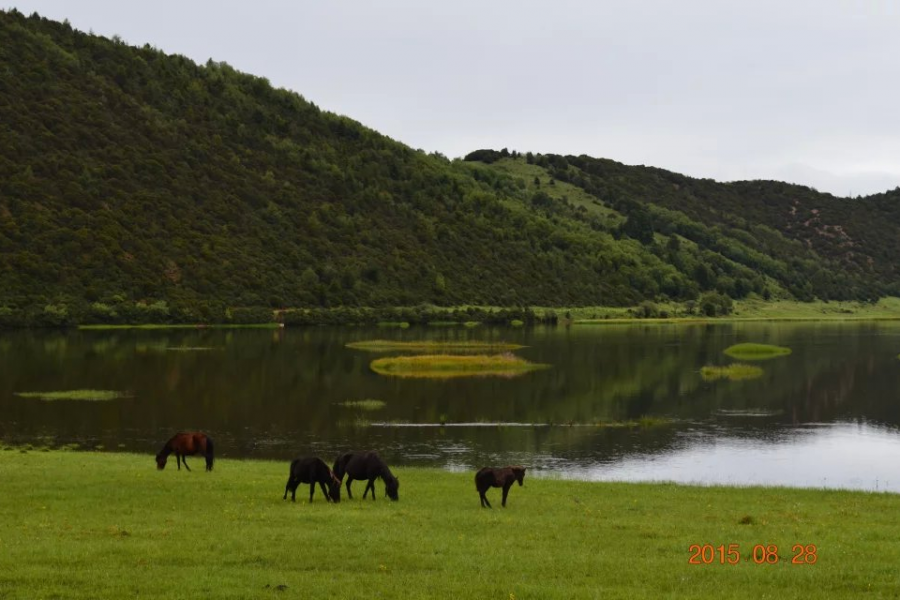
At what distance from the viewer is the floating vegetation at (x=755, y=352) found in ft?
359

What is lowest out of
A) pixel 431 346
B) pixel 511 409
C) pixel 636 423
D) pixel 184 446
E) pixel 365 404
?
pixel 636 423

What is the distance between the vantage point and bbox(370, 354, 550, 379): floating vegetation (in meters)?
87.9

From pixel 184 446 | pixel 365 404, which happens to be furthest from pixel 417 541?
pixel 365 404

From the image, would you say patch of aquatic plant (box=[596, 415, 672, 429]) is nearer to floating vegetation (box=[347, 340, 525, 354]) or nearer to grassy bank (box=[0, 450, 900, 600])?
grassy bank (box=[0, 450, 900, 600])

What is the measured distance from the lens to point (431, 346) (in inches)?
4557

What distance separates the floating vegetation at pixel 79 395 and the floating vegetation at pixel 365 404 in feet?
55.1

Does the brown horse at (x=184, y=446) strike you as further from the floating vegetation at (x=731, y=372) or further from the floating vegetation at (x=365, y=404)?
the floating vegetation at (x=731, y=372)

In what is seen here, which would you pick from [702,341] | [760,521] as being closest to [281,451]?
[760,521]

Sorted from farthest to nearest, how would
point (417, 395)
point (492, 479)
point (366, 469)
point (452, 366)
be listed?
point (452, 366) < point (417, 395) < point (366, 469) < point (492, 479)

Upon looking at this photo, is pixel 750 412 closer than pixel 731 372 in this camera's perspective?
Yes

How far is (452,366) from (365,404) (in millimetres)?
26492

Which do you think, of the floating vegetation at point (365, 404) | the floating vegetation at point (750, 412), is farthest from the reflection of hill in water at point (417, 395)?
the floating vegetation at point (365, 404)

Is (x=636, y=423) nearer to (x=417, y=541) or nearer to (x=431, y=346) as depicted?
(x=417, y=541)

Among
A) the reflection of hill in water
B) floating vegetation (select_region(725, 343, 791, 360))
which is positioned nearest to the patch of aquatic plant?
the reflection of hill in water
